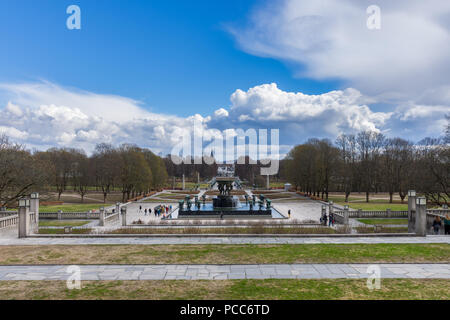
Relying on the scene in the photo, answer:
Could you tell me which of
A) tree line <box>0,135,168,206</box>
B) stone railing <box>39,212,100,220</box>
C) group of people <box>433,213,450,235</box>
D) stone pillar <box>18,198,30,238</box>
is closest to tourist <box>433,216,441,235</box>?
group of people <box>433,213,450,235</box>

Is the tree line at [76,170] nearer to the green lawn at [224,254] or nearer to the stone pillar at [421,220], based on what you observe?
the green lawn at [224,254]

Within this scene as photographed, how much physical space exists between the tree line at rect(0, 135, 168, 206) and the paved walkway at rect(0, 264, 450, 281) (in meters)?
25.8

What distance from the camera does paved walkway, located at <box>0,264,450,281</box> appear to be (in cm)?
1150

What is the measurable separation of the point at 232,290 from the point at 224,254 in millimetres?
4679

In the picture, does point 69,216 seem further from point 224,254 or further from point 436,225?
point 436,225

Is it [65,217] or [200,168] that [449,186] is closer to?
[65,217]

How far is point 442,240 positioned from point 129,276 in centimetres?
1781

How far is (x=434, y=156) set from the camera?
4294 centimetres

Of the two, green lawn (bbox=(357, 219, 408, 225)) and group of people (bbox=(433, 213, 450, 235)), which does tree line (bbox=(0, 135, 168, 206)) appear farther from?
group of people (bbox=(433, 213, 450, 235))

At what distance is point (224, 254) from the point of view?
1475cm

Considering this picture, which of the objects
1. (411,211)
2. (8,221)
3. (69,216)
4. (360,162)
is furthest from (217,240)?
(360,162)

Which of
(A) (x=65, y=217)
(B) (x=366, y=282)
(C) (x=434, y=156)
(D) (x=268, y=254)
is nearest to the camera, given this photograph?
(B) (x=366, y=282)

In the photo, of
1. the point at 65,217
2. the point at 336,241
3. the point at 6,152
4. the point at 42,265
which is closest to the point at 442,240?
the point at 336,241

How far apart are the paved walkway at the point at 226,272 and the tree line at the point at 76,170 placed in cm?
2583
